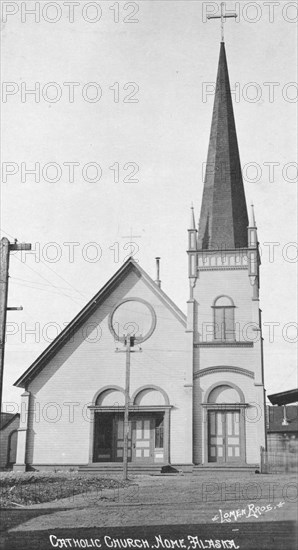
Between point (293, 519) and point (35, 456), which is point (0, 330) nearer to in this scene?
point (293, 519)

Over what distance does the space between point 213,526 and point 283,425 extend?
50516 mm

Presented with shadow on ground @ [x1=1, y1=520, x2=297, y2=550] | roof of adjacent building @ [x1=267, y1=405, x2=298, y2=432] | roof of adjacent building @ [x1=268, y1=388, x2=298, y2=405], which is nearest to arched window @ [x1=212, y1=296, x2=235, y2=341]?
roof of adjacent building @ [x1=268, y1=388, x2=298, y2=405]

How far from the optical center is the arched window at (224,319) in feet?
107

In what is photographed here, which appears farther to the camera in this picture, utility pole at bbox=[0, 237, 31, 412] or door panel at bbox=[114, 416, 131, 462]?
door panel at bbox=[114, 416, 131, 462]

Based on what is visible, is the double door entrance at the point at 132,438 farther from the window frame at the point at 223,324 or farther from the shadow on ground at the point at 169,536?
the shadow on ground at the point at 169,536

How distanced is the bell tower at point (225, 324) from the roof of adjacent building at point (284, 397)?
54.1 feet

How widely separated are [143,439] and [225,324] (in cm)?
684

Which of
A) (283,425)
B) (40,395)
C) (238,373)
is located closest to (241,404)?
(238,373)

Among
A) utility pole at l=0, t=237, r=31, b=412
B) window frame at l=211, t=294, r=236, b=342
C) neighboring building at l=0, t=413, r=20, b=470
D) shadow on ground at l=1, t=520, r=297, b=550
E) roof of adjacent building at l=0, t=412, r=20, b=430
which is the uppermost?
window frame at l=211, t=294, r=236, b=342

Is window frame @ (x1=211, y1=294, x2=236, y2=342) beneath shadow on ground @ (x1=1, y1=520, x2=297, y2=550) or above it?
above

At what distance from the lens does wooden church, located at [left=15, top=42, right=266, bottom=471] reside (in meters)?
31.1

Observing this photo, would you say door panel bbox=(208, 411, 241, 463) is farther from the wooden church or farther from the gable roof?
the gable roof

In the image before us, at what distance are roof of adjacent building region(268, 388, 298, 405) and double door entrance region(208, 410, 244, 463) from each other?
56.2 ft

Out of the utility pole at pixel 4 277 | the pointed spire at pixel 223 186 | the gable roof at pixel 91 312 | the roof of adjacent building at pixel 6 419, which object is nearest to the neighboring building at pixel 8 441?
the roof of adjacent building at pixel 6 419
